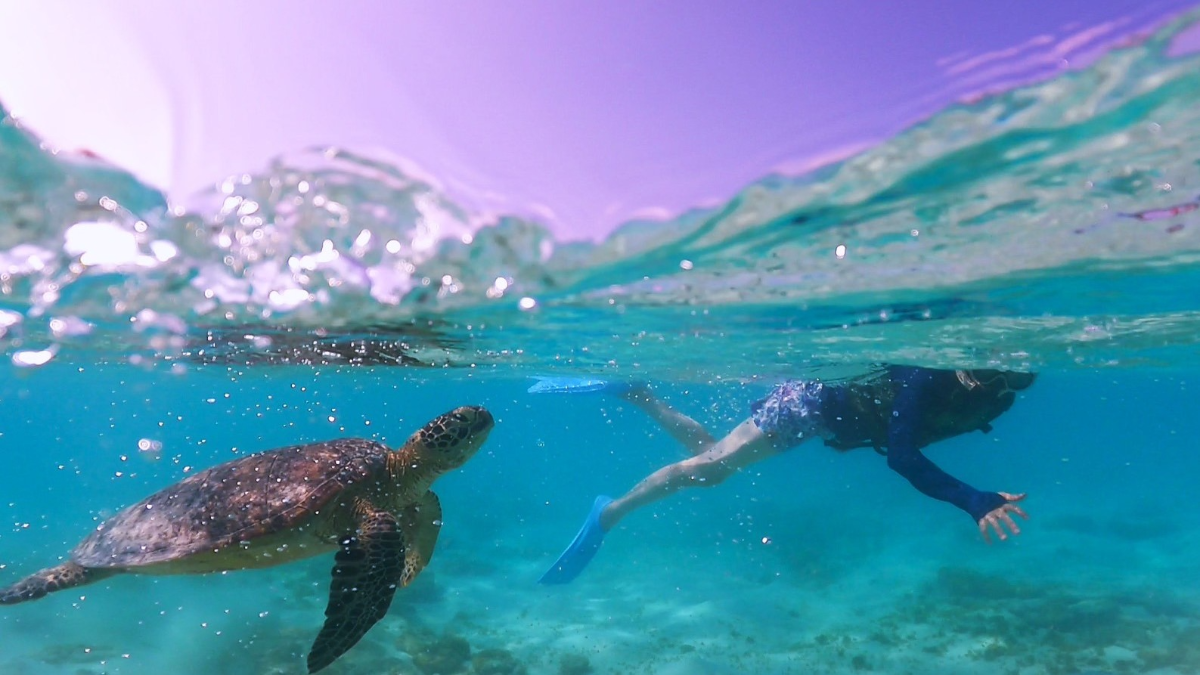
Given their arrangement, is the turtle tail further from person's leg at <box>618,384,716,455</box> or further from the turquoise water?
person's leg at <box>618,384,716,455</box>

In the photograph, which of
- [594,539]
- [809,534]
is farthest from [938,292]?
[809,534]

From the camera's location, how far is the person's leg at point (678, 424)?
651 inches

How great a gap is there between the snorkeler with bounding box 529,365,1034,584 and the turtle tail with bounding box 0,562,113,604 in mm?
10079

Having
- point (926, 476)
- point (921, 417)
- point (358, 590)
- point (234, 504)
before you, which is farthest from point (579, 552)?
point (358, 590)

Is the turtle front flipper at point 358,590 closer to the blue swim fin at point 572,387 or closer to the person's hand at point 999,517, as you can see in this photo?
the person's hand at point 999,517

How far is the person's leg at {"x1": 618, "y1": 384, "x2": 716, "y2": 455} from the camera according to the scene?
16.5m

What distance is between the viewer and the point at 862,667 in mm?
13305

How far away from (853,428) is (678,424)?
15.6ft

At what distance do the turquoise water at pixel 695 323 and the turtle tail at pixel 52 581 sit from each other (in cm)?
399

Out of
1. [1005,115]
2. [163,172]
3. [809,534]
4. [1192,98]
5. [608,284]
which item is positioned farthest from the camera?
[809,534]

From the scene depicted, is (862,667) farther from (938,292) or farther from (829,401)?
(938,292)

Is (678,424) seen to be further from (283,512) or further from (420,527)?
(283,512)

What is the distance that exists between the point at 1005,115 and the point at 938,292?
623cm

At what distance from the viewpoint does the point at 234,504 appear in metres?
7.45
